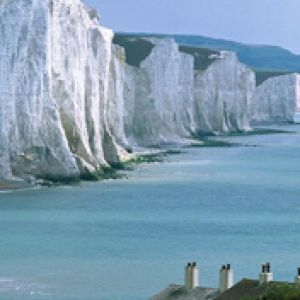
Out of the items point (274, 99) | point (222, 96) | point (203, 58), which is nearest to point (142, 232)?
point (222, 96)

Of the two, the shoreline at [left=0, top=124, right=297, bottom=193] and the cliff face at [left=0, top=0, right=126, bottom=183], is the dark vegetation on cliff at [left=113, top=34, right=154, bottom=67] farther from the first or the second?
the cliff face at [left=0, top=0, right=126, bottom=183]

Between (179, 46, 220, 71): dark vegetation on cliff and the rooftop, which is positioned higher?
(179, 46, 220, 71): dark vegetation on cliff

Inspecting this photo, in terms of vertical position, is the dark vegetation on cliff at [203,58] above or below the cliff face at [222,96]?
above

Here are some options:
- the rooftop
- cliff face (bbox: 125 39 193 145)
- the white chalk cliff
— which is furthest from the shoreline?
the rooftop

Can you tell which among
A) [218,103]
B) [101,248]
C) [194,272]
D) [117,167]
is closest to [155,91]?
Answer: [218,103]

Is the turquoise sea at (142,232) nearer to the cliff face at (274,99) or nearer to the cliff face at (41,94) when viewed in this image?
the cliff face at (41,94)

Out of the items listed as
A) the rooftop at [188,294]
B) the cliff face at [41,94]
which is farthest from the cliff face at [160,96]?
the rooftop at [188,294]
